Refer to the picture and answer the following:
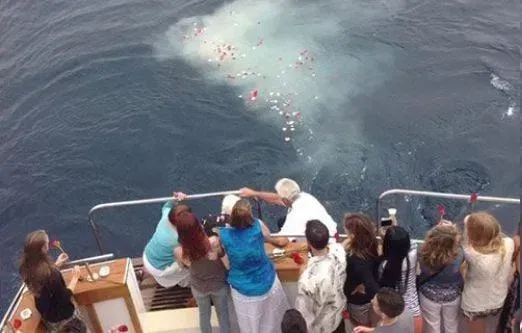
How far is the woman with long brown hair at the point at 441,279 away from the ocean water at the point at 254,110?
5.38 m

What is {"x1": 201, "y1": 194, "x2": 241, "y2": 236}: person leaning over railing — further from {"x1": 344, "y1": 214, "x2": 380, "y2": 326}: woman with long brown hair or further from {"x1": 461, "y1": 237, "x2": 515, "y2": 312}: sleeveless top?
{"x1": 461, "y1": 237, "x2": 515, "y2": 312}: sleeveless top

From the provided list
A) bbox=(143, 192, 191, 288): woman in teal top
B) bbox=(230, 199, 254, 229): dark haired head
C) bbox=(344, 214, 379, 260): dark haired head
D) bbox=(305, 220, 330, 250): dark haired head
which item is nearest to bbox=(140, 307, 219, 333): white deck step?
bbox=(143, 192, 191, 288): woman in teal top

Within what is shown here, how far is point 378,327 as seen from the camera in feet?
18.0

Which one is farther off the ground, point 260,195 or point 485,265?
point 485,265

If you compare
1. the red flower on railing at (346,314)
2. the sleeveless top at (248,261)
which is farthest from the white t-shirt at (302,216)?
the red flower on railing at (346,314)

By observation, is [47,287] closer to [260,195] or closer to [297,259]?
[297,259]

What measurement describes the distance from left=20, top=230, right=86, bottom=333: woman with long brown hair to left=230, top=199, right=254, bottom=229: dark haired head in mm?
1855

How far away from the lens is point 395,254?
17.2ft

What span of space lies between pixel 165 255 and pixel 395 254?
2.89m

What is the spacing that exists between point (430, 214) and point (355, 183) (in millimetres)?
1755

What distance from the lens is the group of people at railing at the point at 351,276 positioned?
17.2ft

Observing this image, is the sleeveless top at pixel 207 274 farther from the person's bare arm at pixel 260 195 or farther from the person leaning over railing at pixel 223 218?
the person's bare arm at pixel 260 195

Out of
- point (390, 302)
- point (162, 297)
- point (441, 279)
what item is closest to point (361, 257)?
point (390, 302)

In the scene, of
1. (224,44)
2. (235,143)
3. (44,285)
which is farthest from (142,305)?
(224,44)
